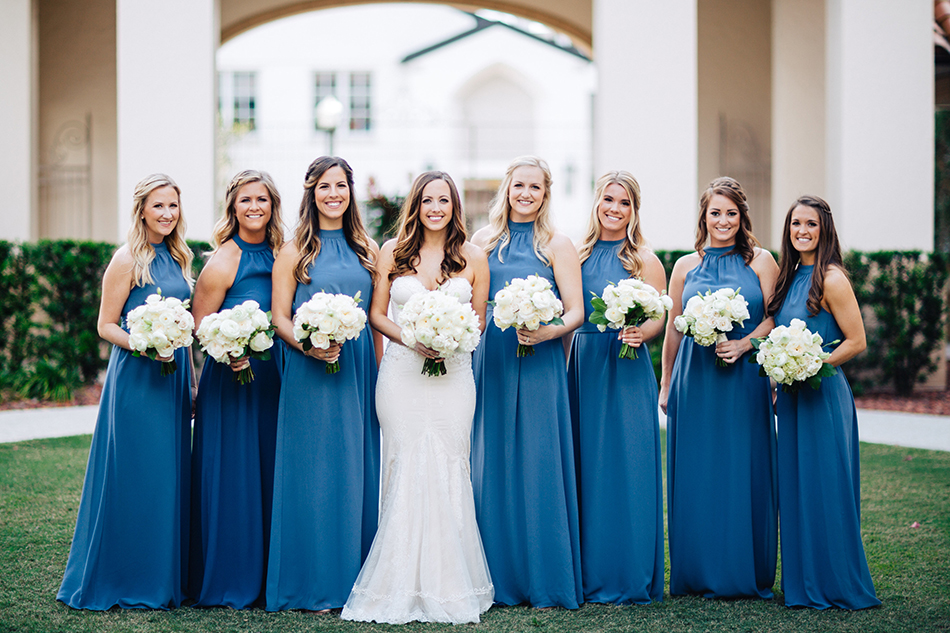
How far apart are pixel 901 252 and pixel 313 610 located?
10.4 metres

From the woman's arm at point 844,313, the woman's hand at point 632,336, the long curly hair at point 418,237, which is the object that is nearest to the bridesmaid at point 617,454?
the woman's hand at point 632,336

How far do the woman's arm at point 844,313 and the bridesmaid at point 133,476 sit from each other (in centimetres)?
373

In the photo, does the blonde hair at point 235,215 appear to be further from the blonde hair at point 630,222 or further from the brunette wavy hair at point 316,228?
the blonde hair at point 630,222

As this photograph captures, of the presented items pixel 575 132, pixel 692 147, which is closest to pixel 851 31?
pixel 692 147

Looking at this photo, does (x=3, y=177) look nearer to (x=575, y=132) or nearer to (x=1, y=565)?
(x=1, y=565)

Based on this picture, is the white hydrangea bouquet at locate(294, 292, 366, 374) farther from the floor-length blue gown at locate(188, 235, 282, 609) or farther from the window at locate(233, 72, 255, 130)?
the window at locate(233, 72, 255, 130)

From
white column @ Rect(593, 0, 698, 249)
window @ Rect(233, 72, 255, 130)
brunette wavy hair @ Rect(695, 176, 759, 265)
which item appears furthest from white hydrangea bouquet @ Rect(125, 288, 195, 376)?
window @ Rect(233, 72, 255, 130)

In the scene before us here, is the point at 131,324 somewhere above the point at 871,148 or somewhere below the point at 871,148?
below

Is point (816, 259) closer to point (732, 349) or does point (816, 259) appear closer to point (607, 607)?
point (732, 349)

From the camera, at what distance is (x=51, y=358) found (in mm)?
11703

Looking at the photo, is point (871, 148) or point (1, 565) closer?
point (1, 565)

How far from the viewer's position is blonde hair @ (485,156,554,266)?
195 inches

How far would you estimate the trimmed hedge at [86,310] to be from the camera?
11594 millimetres

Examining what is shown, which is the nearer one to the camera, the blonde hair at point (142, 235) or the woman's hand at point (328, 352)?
the woman's hand at point (328, 352)
